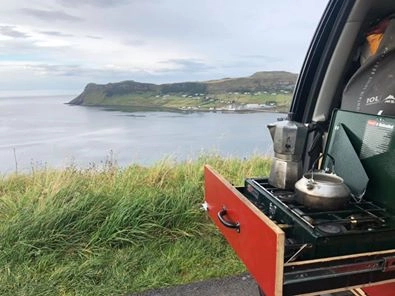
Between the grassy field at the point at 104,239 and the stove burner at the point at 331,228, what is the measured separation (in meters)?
1.57

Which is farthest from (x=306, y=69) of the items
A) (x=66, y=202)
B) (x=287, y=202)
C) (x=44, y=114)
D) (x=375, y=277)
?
(x=44, y=114)

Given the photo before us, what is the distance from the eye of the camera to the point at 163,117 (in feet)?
15.2

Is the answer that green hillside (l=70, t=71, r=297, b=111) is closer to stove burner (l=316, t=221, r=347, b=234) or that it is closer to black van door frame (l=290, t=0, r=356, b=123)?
black van door frame (l=290, t=0, r=356, b=123)

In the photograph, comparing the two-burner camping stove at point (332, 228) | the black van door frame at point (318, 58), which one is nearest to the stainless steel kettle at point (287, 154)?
the two-burner camping stove at point (332, 228)

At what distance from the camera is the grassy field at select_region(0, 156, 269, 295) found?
2523 millimetres

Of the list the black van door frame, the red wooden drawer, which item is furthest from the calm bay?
the red wooden drawer

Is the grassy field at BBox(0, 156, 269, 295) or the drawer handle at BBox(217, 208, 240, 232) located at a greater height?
the drawer handle at BBox(217, 208, 240, 232)

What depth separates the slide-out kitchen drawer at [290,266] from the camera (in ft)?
3.36

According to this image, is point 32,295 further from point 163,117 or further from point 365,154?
point 163,117

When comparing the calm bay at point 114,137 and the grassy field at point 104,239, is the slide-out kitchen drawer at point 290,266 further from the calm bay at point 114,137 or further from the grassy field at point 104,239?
the calm bay at point 114,137

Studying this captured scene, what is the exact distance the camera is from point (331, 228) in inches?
47.4

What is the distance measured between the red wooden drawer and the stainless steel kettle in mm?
286

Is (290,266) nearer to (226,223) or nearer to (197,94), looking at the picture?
(226,223)

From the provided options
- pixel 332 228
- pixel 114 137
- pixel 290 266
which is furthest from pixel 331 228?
pixel 114 137
